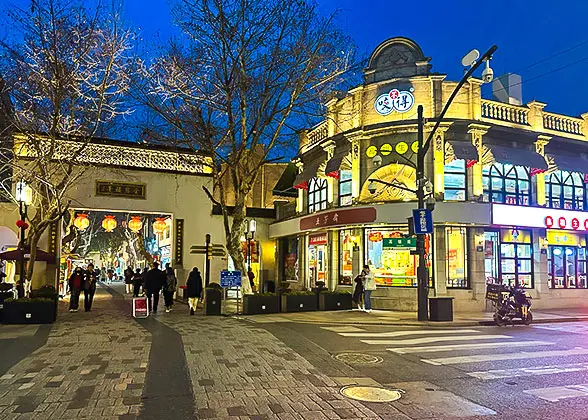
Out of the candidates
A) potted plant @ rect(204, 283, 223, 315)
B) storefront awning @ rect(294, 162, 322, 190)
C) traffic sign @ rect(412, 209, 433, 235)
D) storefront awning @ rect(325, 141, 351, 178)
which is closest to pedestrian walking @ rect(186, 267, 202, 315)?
potted plant @ rect(204, 283, 223, 315)

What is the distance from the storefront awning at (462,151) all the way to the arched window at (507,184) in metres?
1.95

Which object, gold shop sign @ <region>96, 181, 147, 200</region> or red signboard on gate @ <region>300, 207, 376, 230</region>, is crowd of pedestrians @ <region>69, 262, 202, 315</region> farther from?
red signboard on gate @ <region>300, 207, 376, 230</region>

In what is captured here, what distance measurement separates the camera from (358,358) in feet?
32.8

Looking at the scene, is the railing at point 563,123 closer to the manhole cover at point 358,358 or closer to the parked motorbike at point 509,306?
the parked motorbike at point 509,306

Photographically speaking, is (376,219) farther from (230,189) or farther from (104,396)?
(230,189)

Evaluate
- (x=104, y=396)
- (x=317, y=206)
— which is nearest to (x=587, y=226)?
(x=317, y=206)

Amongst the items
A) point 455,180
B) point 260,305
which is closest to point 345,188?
point 455,180

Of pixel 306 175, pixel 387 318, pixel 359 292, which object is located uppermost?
pixel 306 175

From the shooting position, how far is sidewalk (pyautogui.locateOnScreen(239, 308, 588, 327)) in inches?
647

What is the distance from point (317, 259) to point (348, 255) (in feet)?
10.5

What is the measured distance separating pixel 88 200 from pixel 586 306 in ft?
78.3

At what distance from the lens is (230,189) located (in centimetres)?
3834

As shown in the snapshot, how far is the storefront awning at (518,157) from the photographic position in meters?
21.3

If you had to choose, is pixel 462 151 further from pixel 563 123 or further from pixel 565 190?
pixel 565 190
